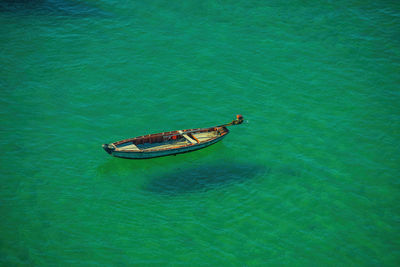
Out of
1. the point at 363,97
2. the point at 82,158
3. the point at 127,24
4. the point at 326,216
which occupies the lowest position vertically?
the point at 326,216

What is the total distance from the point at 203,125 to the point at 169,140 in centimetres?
418

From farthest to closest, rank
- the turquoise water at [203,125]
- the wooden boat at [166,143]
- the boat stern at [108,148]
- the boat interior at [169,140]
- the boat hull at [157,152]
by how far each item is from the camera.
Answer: the boat interior at [169,140] → the wooden boat at [166,143] → the boat hull at [157,152] → the boat stern at [108,148] → the turquoise water at [203,125]

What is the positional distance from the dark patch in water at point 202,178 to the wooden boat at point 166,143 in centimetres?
175

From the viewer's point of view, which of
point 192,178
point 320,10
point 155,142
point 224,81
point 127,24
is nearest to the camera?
point 192,178

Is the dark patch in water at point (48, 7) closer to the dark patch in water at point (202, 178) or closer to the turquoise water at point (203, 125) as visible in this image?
the turquoise water at point (203, 125)

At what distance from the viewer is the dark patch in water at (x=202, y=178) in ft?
104

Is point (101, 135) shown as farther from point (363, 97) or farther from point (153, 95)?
point (363, 97)

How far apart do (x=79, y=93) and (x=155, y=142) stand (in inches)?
416

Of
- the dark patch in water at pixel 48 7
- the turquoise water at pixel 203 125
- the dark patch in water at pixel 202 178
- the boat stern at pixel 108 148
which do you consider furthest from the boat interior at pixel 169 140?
the dark patch in water at pixel 48 7

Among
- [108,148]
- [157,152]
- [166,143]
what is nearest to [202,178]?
[157,152]

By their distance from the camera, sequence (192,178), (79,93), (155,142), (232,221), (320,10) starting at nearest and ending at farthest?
1. (232,221)
2. (192,178)
3. (155,142)
4. (79,93)
5. (320,10)

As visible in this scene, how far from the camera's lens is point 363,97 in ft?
139

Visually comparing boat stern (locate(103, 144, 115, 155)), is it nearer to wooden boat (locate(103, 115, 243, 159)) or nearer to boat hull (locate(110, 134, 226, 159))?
wooden boat (locate(103, 115, 243, 159))

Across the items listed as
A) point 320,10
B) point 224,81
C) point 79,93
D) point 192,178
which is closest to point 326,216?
point 192,178
